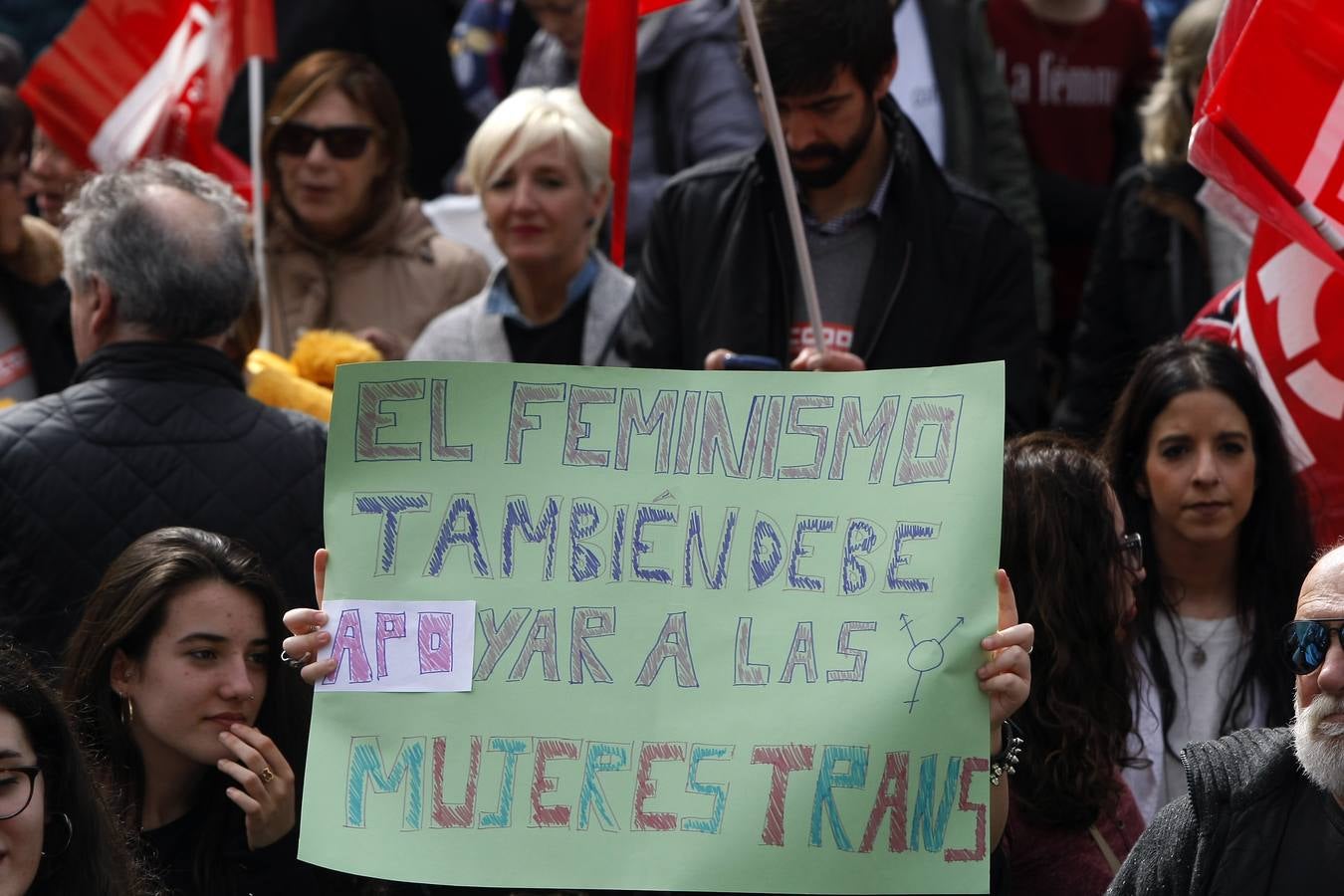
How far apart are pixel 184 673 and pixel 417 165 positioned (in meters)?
3.72

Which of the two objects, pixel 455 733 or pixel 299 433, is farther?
pixel 299 433

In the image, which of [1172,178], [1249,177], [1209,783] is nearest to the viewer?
[1209,783]

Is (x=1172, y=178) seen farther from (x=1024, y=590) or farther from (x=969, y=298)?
(x=1024, y=590)

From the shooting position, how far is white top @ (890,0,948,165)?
600cm

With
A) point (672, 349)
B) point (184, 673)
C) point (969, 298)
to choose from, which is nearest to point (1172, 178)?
point (969, 298)

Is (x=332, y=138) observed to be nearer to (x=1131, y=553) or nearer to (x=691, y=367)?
(x=691, y=367)

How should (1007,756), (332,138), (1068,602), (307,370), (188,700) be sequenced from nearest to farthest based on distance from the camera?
1. (1007,756)
2. (188,700)
3. (1068,602)
4. (307,370)
5. (332,138)

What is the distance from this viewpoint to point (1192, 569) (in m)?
4.21

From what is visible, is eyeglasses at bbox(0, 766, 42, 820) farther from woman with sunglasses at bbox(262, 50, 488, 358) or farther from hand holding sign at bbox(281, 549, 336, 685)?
woman with sunglasses at bbox(262, 50, 488, 358)

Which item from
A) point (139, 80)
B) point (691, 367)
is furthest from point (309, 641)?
point (139, 80)

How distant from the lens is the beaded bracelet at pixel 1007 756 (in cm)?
317

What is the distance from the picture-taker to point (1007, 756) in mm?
3188

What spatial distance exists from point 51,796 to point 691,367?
1971 millimetres

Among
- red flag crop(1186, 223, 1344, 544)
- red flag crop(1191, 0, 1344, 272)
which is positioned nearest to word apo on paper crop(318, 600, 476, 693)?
red flag crop(1191, 0, 1344, 272)
